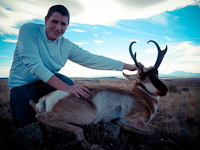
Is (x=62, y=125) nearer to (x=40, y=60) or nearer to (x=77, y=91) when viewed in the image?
(x=77, y=91)

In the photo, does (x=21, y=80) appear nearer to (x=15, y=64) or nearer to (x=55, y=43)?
(x=15, y=64)

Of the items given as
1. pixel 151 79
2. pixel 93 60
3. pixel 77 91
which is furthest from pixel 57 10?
pixel 151 79

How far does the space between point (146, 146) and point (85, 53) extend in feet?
9.80

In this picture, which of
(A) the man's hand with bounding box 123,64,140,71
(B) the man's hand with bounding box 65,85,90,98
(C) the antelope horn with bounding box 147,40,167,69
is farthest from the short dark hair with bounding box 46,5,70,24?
(C) the antelope horn with bounding box 147,40,167,69

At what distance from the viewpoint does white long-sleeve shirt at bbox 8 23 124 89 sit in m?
2.88

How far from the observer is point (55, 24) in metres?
3.42

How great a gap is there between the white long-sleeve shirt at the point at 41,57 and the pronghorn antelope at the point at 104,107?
0.60 m

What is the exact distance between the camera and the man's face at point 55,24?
3.33m

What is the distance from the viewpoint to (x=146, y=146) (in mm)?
2646

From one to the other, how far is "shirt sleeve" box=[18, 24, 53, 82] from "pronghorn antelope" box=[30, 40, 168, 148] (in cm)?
52

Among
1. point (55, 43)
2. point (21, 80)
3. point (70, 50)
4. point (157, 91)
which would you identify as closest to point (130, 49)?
point (157, 91)

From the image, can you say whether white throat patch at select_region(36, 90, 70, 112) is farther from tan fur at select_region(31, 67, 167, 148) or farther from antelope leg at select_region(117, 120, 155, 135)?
antelope leg at select_region(117, 120, 155, 135)

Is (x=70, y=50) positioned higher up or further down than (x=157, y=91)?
higher up

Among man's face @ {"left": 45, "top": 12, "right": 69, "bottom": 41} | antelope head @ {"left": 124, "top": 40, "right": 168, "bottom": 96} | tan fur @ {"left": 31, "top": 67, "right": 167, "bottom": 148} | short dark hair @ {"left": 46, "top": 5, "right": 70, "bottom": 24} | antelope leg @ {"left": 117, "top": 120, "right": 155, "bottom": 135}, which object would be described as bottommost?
antelope leg @ {"left": 117, "top": 120, "right": 155, "bottom": 135}
